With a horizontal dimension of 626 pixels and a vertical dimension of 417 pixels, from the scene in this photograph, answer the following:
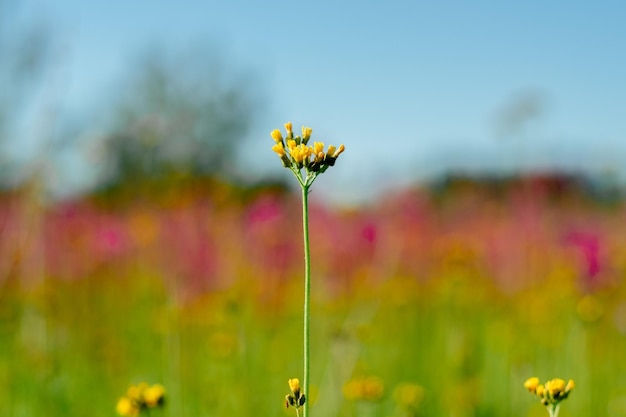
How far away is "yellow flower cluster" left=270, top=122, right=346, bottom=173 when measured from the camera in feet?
2.24

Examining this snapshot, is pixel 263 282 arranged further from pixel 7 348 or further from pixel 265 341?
pixel 7 348

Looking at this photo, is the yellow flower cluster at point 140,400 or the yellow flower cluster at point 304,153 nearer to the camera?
the yellow flower cluster at point 304,153

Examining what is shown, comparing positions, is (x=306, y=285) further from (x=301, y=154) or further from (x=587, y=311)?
(x=587, y=311)

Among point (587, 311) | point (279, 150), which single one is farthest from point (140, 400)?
point (587, 311)

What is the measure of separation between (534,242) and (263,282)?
1536 mm

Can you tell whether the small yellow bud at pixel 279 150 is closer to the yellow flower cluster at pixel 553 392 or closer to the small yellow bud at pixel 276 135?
the small yellow bud at pixel 276 135

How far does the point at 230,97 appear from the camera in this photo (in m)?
18.0

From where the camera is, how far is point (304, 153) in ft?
2.23

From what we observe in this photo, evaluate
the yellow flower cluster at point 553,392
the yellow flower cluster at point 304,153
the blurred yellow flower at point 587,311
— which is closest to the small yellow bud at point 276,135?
the yellow flower cluster at point 304,153

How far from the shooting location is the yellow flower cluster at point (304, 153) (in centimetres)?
68

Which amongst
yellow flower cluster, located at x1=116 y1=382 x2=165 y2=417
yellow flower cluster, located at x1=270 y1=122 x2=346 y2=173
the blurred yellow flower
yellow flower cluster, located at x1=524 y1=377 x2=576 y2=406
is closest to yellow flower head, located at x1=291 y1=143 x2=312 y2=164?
yellow flower cluster, located at x1=270 y1=122 x2=346 y2=173

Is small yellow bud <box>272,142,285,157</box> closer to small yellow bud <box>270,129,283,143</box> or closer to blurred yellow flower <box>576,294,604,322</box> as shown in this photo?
small yellow bud <box>270,129,283,143</box>

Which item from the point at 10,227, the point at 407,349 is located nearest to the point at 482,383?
the point at 407,349

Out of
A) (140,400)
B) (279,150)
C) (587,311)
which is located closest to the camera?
(279,150)
